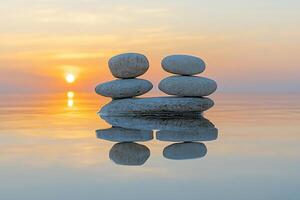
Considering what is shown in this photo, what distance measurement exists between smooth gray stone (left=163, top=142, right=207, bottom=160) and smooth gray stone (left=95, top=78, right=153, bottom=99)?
8.67m

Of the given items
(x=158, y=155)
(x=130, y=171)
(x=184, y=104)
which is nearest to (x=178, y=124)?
(x=184, y=104)

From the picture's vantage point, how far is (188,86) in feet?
61.3

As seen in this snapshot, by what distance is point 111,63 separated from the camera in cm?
1991

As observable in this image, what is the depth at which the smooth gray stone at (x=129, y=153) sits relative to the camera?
28.3ft

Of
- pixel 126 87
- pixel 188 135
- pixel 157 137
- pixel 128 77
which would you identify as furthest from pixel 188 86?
pixel 157 137

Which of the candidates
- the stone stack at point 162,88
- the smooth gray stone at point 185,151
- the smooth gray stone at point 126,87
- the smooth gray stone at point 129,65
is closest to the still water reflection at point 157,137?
the smooth gray stone at point 185,151

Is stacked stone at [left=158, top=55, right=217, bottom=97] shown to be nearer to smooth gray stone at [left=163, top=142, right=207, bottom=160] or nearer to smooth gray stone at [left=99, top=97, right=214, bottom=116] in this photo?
smooth gray stone at [left=99, top=97, right=214, bottom=116]

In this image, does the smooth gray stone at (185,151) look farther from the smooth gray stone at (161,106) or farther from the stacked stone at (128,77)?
the stacked stone at (128,77)

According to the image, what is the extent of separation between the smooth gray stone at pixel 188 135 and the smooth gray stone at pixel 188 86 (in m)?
4.61

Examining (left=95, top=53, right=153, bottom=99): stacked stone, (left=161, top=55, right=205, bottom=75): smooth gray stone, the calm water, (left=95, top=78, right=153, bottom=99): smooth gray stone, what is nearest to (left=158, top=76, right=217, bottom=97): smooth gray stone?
(left=161, top=55, right=205, bottom=75): smooth gray stone

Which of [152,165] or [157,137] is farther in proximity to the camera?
[157,137]

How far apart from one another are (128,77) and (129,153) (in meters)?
10.5

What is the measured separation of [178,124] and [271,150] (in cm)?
591

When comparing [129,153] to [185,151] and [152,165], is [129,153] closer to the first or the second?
[185,151]
